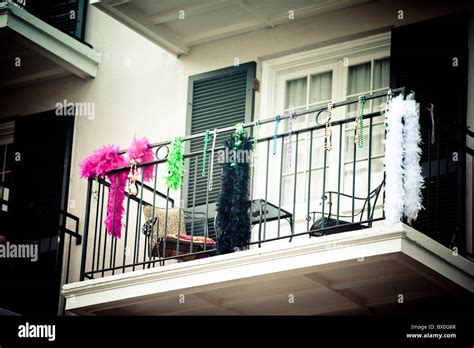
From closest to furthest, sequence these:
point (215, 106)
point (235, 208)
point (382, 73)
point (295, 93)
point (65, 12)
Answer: point (235, 208) → point (382, 73) → point (295, 93) → point (215, 106) → point (65, 12)

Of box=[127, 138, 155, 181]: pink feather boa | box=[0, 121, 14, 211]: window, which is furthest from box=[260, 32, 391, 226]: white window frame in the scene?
box=[0, 121, 14, 211]: window

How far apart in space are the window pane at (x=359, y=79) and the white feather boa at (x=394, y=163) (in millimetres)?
2094

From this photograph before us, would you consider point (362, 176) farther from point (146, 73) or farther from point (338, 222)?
point (146, 73)

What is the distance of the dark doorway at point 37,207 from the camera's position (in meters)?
12.3

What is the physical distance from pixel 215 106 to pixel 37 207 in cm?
237

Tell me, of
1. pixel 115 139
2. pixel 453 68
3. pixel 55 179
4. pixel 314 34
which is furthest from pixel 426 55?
pixel 55 179

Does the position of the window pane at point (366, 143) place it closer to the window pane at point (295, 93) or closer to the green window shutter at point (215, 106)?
the window pane at point (295, 93)

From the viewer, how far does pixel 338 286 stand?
10.0m

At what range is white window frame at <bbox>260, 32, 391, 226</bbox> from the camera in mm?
11688

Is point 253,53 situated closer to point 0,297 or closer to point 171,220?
point 171,220

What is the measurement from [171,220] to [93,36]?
10.1ft

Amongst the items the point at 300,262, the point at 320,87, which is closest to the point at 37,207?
the point at 320,87

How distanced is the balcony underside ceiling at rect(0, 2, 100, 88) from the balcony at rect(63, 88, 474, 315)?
221 cm

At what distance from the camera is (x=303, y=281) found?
991cm
